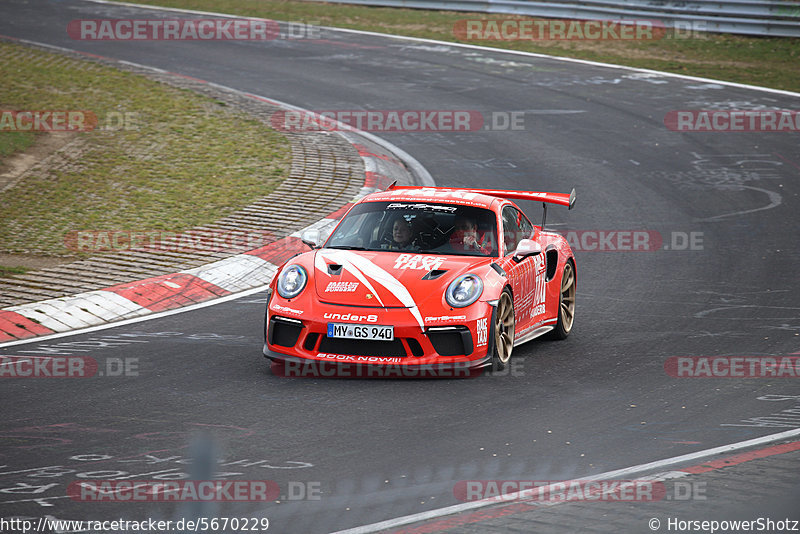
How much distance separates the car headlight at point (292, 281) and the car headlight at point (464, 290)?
1.15 m

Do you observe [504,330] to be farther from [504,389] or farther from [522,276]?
[504,389]

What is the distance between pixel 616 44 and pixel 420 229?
19.0m

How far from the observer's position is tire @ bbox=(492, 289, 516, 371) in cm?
866

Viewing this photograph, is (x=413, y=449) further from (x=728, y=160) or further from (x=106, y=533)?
(x=728, y=160)

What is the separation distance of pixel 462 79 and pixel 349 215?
45.1 feet

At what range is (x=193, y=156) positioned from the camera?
16578mm

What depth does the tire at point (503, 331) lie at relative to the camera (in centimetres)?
866

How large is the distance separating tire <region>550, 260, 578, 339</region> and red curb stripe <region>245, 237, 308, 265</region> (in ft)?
10.3

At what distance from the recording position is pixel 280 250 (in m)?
12.7

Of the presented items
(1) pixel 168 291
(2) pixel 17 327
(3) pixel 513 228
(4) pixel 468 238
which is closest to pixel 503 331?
(4) pixel 468 238

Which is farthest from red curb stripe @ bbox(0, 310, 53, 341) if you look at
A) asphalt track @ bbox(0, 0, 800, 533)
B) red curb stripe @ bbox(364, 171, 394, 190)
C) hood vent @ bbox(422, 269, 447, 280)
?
red curb stripe @ bbox(364, 171, 394, 190)

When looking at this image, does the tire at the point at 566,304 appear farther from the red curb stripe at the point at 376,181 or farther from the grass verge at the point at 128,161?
the red curb stripe at the point at 376,181

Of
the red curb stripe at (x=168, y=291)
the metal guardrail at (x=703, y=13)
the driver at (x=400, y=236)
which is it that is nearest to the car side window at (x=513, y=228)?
the driver at (x=400, y=236)

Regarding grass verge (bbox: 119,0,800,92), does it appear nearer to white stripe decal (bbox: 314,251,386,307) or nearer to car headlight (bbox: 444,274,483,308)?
car headlight (bbox: 444,274,483,308)
